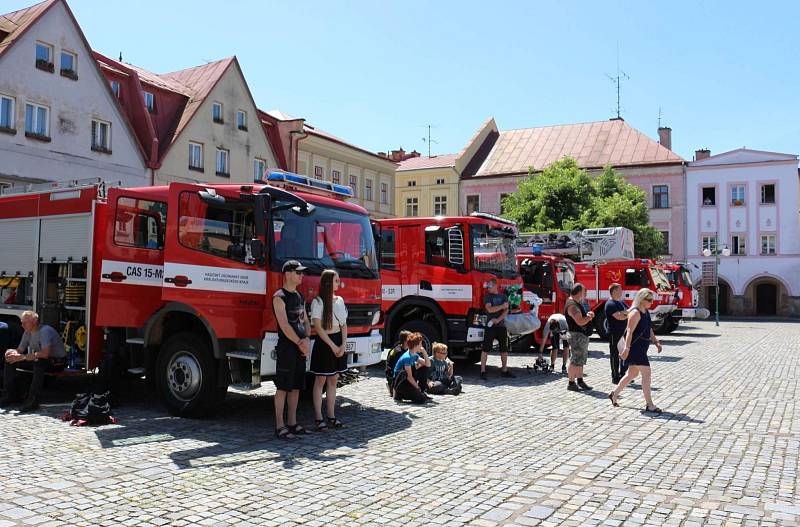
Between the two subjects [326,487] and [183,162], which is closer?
[326,487]

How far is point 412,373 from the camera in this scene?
10289 millimetres

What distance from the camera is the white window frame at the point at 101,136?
26.7 m

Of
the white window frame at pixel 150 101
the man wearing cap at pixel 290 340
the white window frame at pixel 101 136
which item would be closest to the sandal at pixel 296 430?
the man wearing cap at pixel 290 340

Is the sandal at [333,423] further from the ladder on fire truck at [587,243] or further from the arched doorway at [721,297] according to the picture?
the arched doorway at [721,297]

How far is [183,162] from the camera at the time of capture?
1198 inches

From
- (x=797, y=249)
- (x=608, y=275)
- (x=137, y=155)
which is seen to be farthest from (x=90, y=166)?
(x=797, y=249)

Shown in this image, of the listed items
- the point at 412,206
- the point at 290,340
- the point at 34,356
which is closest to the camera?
the point at 290,340

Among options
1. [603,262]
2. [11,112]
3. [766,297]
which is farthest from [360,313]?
[766,297]

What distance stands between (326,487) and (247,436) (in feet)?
7.46

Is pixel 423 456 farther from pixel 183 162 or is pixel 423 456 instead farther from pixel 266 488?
pixel 183 162

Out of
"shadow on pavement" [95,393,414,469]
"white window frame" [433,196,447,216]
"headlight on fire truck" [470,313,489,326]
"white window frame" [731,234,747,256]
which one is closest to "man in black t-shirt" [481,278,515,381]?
"headlight on fire truck" [470,313,489,326]

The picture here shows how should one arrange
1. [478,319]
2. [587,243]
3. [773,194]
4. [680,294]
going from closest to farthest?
[478,319] → [587,243] → [680,294] → [773,194]

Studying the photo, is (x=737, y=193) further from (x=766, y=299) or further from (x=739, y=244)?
(x=766, y=299)

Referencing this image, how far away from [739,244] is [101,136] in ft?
136
